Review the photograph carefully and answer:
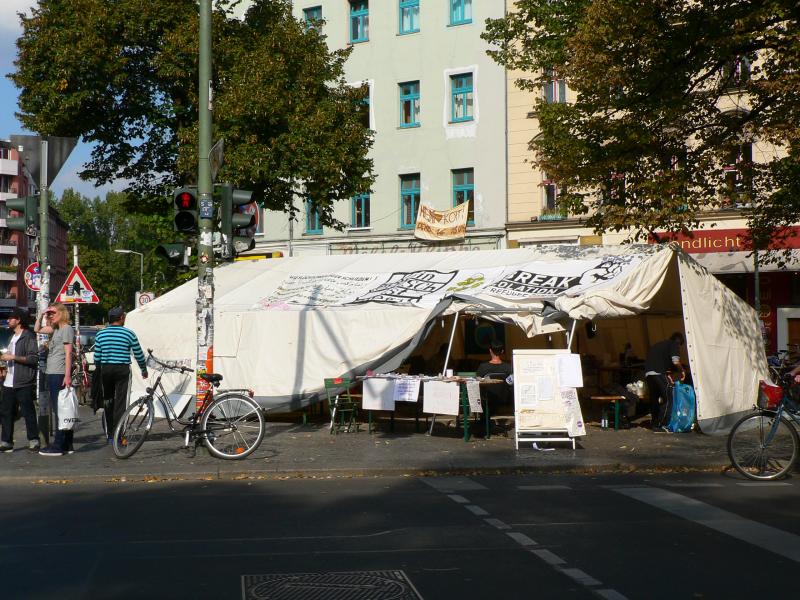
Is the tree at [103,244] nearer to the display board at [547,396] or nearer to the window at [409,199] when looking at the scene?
the window at [409,199]

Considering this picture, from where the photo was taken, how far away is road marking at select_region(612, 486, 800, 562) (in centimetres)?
799

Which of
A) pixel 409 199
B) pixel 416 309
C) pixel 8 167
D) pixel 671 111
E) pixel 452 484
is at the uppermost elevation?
pixel 8 167

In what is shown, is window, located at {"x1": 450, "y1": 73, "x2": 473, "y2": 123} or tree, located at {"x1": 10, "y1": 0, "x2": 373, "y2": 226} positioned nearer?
tree, located at {"x1": 10, "y1": 0, "x2": 373, "y2": 226}

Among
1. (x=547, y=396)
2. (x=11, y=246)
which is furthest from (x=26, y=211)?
(x=11, y=246)

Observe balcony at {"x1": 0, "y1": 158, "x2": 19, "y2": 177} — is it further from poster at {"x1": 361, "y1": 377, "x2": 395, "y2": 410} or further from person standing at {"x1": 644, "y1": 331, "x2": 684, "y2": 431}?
person standing at {"x1": 644, "y1": 331, "x2": 684, "y2": 431}

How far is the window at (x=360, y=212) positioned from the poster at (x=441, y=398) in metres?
24.0

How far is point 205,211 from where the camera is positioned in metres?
13.2

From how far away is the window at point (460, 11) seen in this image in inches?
1495

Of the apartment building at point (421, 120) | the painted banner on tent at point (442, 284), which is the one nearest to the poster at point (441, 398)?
the painted banner on tent at point (442, 284)

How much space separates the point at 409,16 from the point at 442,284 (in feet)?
72.7

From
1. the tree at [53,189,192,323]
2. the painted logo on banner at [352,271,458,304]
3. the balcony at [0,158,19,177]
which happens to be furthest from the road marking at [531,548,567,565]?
the balcony at [0,158,19,177]

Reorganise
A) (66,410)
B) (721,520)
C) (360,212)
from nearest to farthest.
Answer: (721,520)
(66,410)
(360,212)

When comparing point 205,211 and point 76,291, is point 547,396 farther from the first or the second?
point 76,291

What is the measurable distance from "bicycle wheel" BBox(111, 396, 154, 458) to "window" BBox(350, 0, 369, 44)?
28.6 metres
